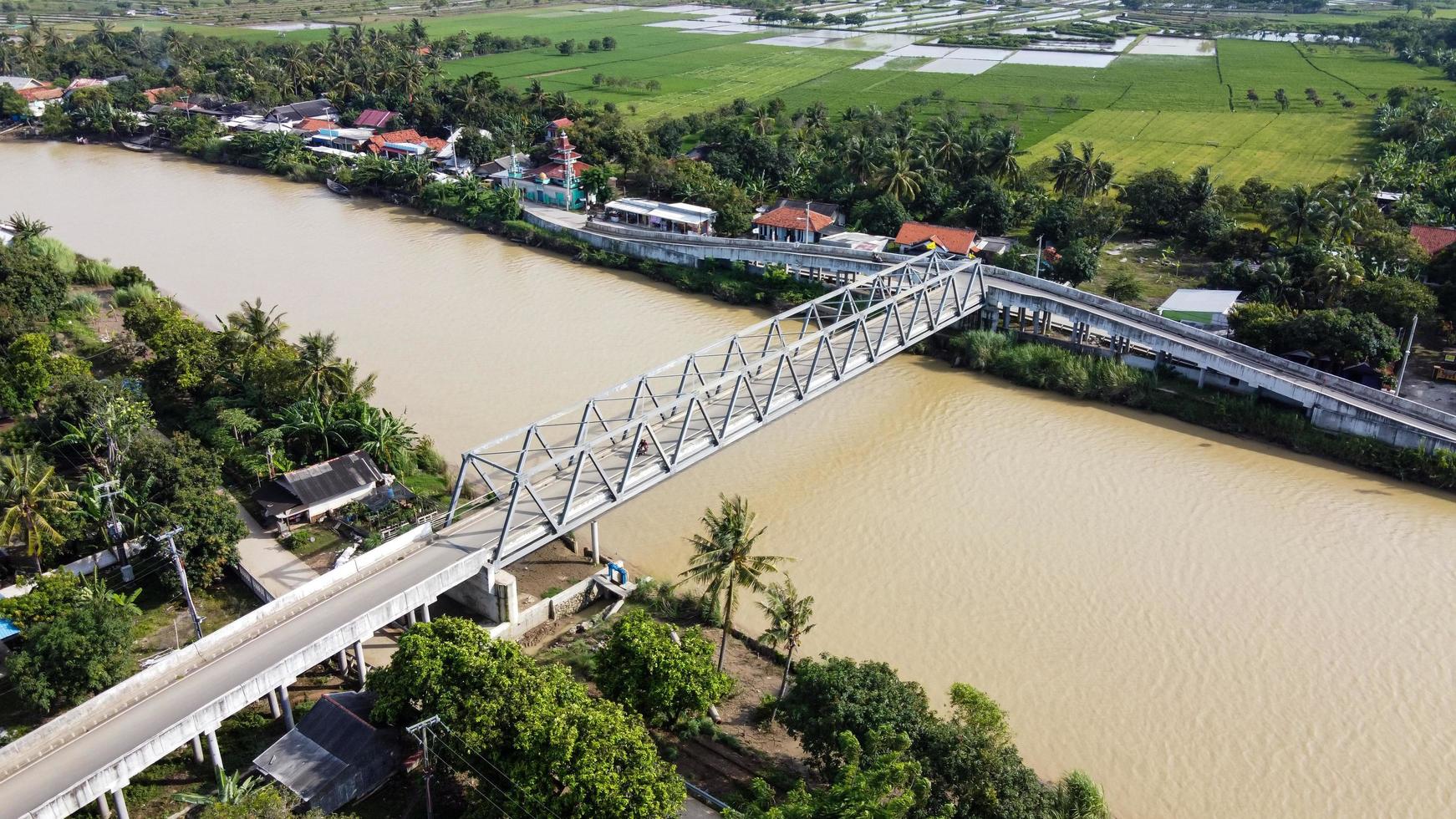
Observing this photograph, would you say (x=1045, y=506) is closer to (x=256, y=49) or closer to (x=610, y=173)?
(x=610, y=173)

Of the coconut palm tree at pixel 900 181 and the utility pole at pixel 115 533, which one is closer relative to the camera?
the utility pole at pixel 115 533

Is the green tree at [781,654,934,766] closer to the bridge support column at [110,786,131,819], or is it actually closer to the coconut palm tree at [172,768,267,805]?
the coconut palm tree at [172,768,267,805]

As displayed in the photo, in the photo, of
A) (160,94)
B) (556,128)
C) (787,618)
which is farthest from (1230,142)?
(160,94)

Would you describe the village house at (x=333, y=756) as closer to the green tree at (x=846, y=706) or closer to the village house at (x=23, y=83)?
the green tree at (x=846, y=706)

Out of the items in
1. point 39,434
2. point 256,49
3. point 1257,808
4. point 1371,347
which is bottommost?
point 1257,808

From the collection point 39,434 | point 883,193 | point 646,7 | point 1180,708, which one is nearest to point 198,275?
point 39,434

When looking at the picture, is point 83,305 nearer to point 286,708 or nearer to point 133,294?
point 133,294

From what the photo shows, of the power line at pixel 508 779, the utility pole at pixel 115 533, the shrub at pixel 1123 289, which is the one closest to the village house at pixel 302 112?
the utility pole at pixel 115 533
